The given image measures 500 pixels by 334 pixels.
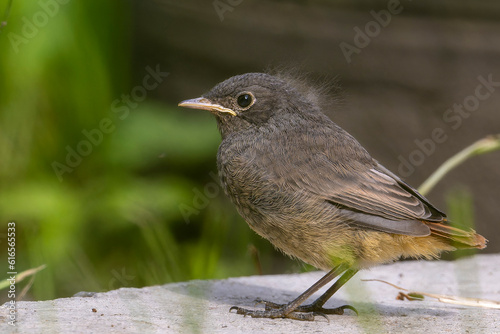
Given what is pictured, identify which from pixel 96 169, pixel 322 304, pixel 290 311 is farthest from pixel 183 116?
pixel 290 311

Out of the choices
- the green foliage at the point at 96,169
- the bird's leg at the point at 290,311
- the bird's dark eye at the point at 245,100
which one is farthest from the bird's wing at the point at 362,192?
the green foliage at the point at 96,169

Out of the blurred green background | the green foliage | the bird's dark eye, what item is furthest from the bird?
the blurred green background

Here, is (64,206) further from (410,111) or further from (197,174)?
(410,111)

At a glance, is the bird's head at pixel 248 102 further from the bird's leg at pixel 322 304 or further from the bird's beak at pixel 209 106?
the bird's leg at pixel 322 304

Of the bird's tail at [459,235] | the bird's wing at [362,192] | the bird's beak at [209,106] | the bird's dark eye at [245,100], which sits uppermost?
the bird's dark eye at [245,100]

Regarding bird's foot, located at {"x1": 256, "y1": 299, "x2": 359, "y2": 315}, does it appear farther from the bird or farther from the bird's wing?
the bird's wing

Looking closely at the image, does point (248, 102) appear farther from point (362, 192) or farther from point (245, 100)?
point (362, 192)
